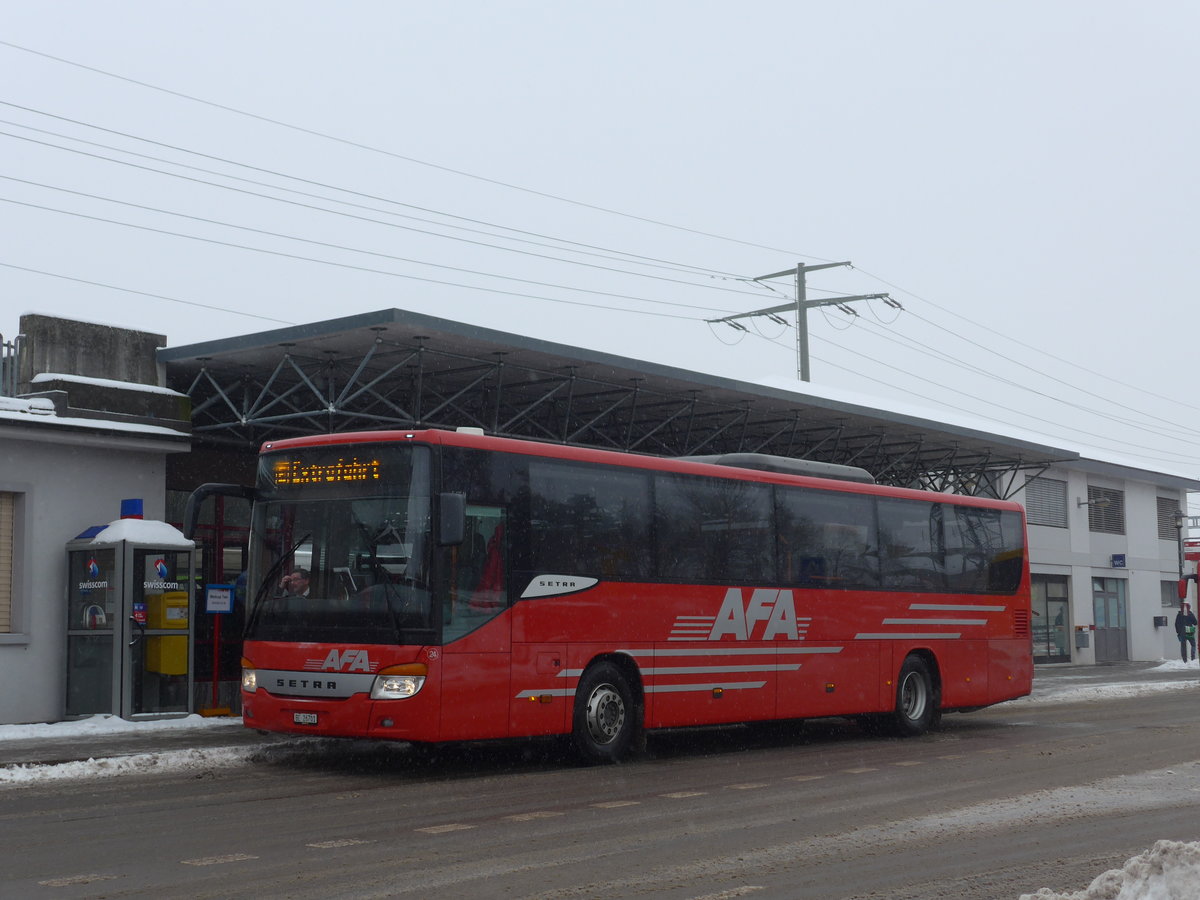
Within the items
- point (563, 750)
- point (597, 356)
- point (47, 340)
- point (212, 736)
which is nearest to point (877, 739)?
point (563, 750)

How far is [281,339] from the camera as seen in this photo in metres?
17.6

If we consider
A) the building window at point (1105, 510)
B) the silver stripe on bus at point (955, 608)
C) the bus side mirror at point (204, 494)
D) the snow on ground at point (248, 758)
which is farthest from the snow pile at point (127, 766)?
the building window at point (1105, 510)

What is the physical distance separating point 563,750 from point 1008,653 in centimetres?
759

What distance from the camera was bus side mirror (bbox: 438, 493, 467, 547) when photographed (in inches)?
461

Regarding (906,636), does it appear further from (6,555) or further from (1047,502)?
(1047,502)

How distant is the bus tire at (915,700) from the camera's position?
17.4m

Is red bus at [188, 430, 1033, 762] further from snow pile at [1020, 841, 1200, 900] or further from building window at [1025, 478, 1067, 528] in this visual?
building window at [1025, 478, 1067, 528]

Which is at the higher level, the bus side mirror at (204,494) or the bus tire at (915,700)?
the bus side mirror at (204,494)

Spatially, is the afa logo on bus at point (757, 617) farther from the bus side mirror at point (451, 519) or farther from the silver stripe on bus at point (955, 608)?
the bus side mirror at point (451, 519)

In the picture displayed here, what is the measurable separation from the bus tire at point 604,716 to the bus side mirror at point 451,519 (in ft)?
7.57

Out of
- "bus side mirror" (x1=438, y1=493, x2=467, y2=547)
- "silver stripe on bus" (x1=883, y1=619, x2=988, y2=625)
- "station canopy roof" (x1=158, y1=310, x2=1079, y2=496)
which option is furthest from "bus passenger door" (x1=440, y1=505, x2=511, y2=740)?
"silver stripe on bus" (x1=883, y1=619, x2=988, y2=625)

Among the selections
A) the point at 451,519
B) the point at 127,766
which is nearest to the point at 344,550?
the point at 451,519

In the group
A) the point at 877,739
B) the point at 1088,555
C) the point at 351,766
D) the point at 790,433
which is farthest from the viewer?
the point at 1088,555

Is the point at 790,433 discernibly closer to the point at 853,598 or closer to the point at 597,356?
the point at 597,356
